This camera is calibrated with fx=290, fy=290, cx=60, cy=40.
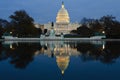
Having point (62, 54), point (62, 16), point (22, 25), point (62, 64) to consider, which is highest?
point (62, 16)

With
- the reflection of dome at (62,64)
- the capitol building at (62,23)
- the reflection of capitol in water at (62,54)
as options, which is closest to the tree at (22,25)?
the reflection of capitol in water at (62,54)

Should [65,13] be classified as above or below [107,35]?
above

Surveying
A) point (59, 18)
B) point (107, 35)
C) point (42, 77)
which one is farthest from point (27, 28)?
point (42, 77)

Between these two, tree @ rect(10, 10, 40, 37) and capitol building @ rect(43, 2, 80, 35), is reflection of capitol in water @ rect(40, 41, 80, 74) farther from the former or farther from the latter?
capitol building @ rect(43, 2, 80, 35)

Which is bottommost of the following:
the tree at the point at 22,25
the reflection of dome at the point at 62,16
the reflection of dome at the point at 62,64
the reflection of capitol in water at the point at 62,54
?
the reflection of capitol in water at the point at 62,54

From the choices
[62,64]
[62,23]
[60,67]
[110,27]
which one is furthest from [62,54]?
[62,23]

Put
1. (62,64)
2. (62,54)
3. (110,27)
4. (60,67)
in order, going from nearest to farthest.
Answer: (60,67)
(62,64)
(62,54)
(110,27)

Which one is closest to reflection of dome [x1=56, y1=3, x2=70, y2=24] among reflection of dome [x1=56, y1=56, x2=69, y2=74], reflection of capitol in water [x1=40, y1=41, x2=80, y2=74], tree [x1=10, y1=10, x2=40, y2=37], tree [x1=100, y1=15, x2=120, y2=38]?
tree [x1=100, y1=15, x2=120, y2=38]

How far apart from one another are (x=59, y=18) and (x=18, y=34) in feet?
183

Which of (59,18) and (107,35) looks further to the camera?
(59,18)

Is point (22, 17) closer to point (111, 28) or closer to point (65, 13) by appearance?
point (111, 28)

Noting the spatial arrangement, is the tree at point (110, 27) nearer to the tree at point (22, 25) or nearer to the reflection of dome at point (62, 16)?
the tree at point (22, 25)

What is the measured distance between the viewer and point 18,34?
78.2m

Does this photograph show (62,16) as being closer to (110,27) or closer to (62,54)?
(110,27)
